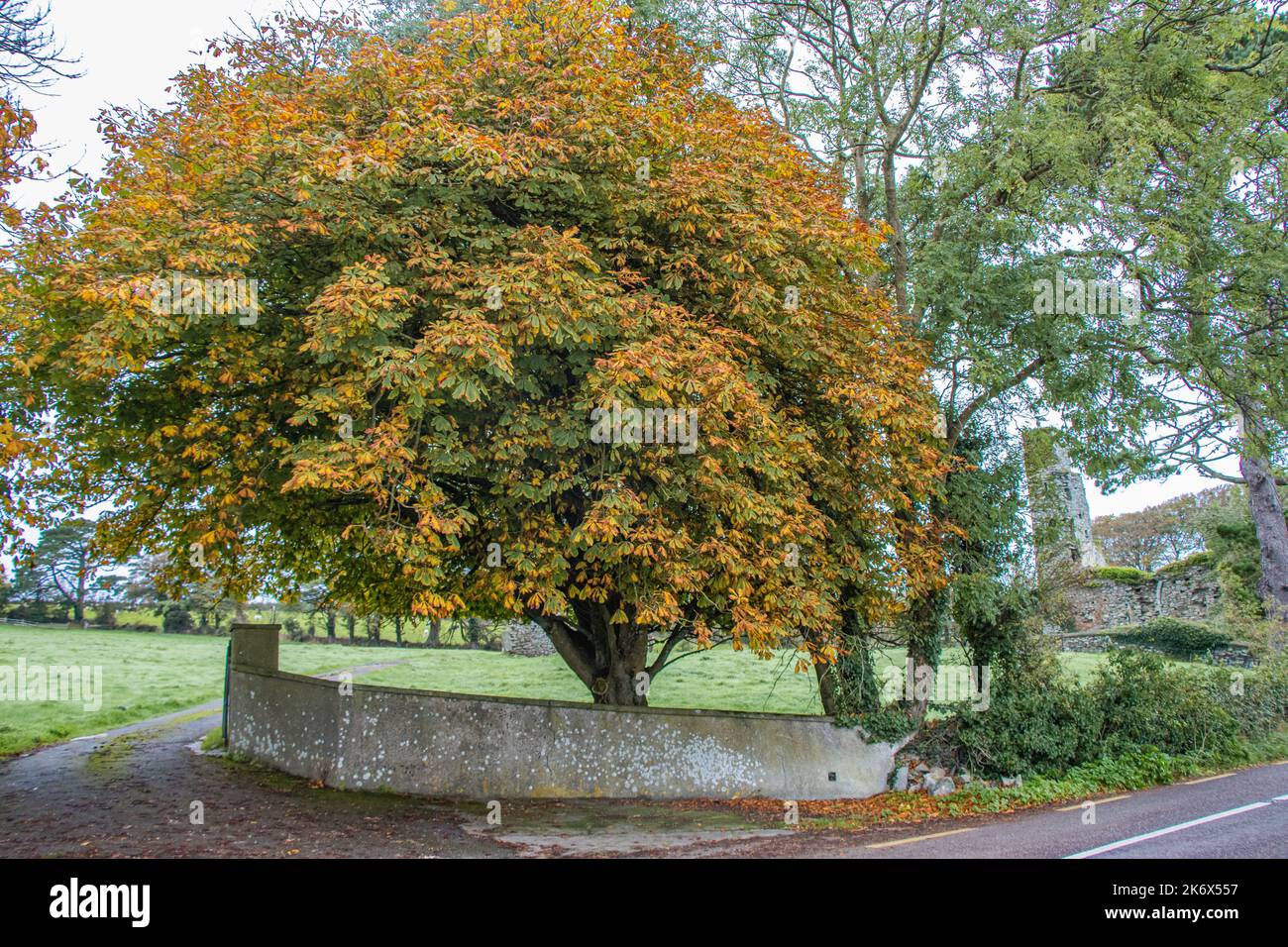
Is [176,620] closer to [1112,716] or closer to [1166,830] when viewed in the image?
[1112,716]

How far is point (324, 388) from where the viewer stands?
8.96 m

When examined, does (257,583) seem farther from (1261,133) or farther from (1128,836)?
(1261,133)

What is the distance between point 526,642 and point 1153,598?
2632 cm

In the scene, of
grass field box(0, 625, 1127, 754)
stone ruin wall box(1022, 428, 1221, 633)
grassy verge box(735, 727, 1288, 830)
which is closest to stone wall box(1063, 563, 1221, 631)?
stone ruin wall box(1022, 428, 1221, 633)

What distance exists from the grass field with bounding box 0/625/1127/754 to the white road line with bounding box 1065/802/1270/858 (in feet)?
14.3

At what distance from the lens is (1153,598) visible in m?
34.1

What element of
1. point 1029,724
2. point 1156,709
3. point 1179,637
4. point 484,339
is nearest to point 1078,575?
point 1029,724

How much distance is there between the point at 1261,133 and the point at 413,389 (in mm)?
14987

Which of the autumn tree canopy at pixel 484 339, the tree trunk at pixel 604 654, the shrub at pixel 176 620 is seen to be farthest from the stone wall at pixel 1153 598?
the shrub at pixel 176 620

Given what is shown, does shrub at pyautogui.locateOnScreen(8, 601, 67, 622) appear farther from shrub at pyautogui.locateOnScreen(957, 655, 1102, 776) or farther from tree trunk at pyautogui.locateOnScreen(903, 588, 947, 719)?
shrub at pyautogui.locateOnScreen(957, 655, 1102, 776)

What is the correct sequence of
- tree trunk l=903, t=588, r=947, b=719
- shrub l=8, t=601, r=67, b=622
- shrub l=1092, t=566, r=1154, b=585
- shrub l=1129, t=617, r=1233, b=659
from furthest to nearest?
1. shrub l=8, t=601, r=67, b=622
2. shrub l=1092, t=566, r=1154, b=585
3. shrub l=1129, t=617, r=1233, b=659
4. tree trunk l=903, t=588, r=947, b=719

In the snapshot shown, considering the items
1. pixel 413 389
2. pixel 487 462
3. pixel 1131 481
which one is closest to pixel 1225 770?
pixel 1131 481

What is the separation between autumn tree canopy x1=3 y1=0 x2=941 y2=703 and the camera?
8656mm

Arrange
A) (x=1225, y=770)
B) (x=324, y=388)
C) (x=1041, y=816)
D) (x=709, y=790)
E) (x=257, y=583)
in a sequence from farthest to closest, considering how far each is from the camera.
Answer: (x=1225, y=770) < (x=257, y=583) < (x=709, y=790) < (x=1041, y=816) < (x=324, y=388)
